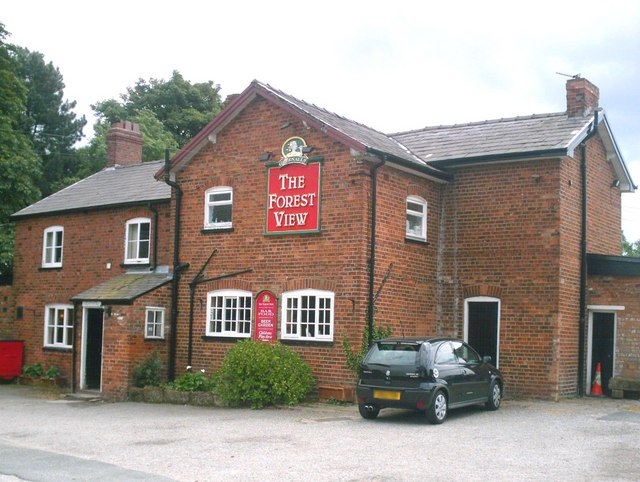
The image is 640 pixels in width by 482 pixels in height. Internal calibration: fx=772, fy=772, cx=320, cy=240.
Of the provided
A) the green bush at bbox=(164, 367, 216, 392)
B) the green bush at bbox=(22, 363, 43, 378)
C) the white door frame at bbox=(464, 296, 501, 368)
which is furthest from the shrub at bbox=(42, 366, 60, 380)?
the white door frame at bbox=(464, 296, 501, 368)

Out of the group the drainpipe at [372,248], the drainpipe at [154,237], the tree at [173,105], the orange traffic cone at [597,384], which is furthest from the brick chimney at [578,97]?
the tree at [173,105]

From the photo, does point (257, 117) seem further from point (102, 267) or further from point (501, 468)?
point (501, 468)

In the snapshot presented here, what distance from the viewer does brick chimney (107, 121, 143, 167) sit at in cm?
2952

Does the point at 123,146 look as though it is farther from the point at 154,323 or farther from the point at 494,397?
the point at 494,397

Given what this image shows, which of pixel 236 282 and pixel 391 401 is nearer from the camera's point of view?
pixel 391 401

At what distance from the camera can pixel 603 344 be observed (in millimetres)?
19219

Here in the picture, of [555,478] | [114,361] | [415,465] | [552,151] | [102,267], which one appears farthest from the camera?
[102,267]

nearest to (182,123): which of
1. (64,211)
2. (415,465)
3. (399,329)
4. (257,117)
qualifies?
(64,211)

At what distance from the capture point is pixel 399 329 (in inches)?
716

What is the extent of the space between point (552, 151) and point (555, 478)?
33.1 feet

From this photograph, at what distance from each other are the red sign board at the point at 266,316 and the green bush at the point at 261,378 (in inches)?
52.0

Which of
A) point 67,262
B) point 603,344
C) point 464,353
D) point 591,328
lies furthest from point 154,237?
point 603,344

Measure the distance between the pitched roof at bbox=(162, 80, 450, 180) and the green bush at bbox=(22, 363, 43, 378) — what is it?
8.41m

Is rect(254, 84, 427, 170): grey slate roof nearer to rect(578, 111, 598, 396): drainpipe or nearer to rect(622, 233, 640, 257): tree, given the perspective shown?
rect(578, 111, 598, 396): drainpipe
